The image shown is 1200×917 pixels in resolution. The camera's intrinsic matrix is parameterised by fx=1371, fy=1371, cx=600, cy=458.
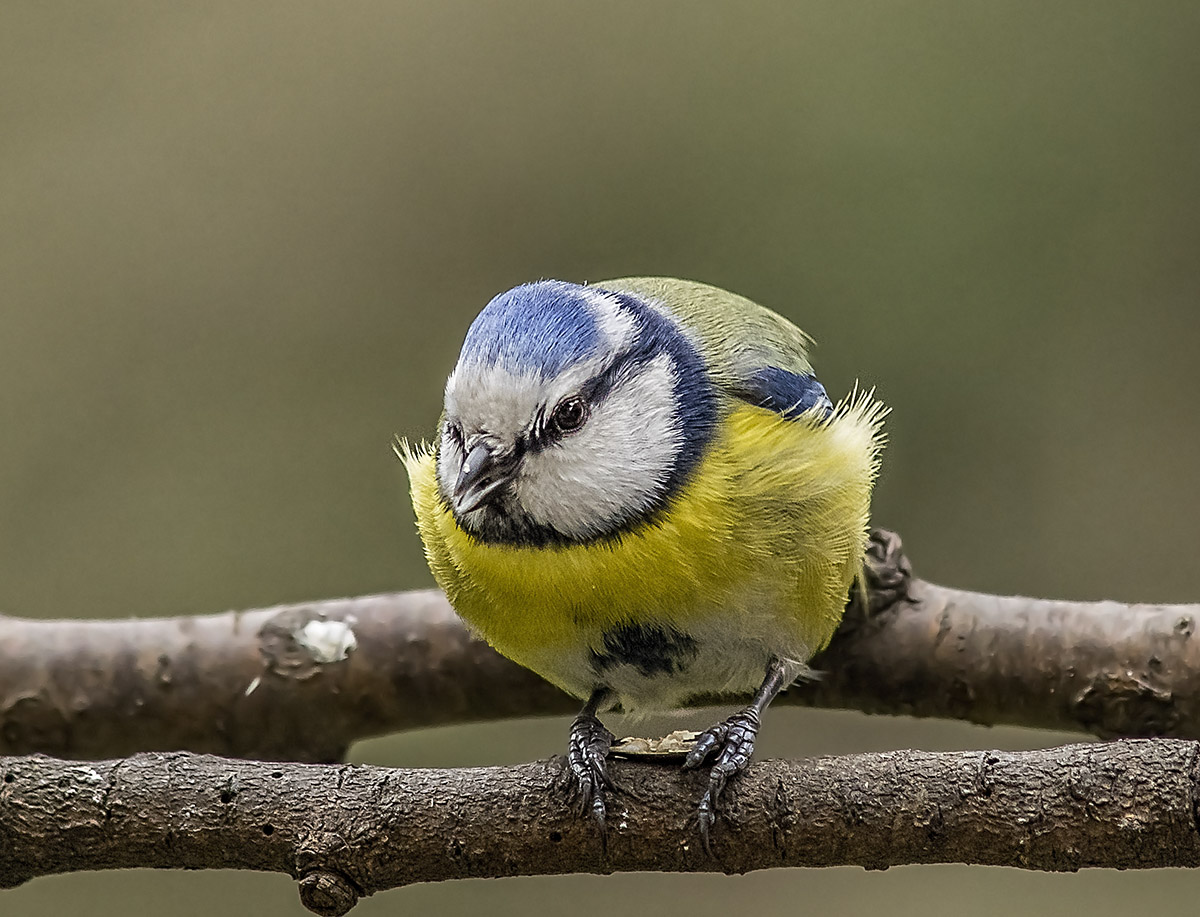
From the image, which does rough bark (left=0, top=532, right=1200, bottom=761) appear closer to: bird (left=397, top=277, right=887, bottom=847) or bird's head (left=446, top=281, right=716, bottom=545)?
bird (left=397, top=277, right=887, bottom=847)

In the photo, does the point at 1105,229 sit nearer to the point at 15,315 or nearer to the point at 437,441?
the point at 437,441

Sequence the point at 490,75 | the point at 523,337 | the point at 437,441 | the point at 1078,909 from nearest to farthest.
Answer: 1. the point at 523,337
2. the point at 437,441
3. the point at 1078,909
4. the point at 490,75

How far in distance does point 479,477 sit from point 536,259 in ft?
5.91

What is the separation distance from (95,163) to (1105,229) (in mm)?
2452

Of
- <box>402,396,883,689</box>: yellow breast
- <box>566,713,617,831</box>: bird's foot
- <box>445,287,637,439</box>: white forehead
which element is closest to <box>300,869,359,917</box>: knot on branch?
<box>566,713,617,831</box>: bird's foot

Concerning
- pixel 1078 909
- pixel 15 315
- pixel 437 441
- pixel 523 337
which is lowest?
pixel 1078 909

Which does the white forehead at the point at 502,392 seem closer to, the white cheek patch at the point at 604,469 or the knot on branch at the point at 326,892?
the white cheek patch at the point at 604,469

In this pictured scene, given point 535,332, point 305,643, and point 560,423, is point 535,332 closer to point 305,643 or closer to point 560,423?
point 560,423

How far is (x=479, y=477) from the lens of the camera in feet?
5.08

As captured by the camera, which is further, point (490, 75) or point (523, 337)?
point (490, 75)

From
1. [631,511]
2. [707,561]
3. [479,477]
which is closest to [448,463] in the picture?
[479,477]

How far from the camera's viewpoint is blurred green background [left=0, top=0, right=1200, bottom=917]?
3205mm

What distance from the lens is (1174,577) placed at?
3180 mm

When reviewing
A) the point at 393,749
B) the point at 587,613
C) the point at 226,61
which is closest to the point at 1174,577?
the point at 393,749
